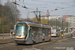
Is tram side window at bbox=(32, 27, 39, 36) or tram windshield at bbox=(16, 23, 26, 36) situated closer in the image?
tram windshield at bbox=(16, 23, 26, 36)

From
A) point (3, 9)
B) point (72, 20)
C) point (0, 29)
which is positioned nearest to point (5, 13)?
point (3, 9)

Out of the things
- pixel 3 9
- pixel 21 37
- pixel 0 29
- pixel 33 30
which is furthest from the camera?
pixel 3 9

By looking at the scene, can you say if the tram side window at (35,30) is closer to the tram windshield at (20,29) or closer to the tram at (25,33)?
the tram at (25,33)

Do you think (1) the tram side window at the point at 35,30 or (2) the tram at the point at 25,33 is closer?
(2) the tram at the point at 25,33

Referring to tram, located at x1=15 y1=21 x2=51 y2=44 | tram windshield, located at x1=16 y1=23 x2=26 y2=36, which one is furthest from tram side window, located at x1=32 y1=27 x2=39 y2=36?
tram windshield, located at x1=16 y1=23 x2=26 y2=36

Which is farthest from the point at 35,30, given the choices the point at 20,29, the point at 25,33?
the point at 20,29

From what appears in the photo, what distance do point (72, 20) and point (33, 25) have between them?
132479mm

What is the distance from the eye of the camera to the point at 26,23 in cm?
1959

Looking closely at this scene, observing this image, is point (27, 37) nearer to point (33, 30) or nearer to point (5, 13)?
point (33, 30)

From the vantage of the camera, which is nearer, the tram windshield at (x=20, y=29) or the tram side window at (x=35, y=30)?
the tram windshield at (x=20, y=29)

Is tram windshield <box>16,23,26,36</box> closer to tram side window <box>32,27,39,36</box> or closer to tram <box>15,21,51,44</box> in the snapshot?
tram <box>15,21,51,44</box>

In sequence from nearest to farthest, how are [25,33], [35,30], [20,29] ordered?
[25,33]
[20,29]
[35,30]

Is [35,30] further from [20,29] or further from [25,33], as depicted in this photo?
[20,29]

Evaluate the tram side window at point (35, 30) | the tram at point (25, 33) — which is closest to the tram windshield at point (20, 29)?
the tram at point (25, 33)
